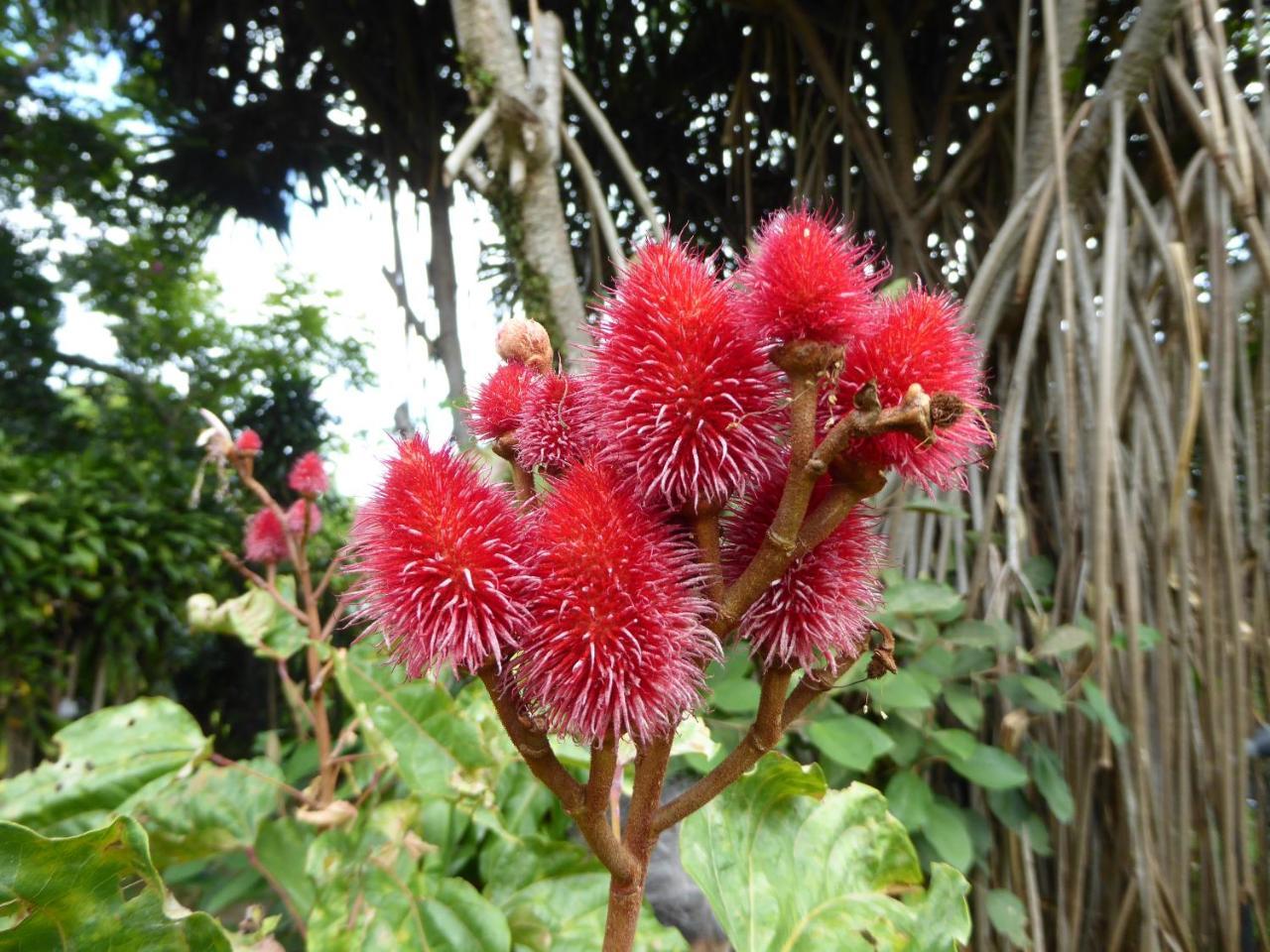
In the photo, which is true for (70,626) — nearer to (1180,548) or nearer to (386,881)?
(386,881)

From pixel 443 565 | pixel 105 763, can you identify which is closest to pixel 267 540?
pixel 105 763

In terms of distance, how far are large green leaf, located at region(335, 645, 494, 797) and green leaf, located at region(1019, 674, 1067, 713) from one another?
71cm

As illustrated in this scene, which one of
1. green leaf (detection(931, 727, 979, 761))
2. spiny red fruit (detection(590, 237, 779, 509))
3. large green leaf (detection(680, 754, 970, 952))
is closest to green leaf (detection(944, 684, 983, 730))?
green leaf (detection(931, 727, 979, 761))

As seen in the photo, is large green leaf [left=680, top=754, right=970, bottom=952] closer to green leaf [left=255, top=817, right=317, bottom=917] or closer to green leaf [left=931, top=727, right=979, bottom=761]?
green leaf [left=931, top=727, right=979, bottom=761]

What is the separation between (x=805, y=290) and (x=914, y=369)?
0.21 feet

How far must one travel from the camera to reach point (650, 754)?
1.19ft

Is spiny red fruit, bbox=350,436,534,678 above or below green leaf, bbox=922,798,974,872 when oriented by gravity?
above

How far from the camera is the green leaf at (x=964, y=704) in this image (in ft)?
3.30

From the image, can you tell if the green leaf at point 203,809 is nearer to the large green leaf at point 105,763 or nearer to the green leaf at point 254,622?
the large green leaf at point 105,763

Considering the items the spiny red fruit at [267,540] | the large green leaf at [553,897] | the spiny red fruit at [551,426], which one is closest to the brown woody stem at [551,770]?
the spiny red fruit at [551,426]

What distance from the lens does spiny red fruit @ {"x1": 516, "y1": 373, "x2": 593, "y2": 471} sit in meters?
0.39

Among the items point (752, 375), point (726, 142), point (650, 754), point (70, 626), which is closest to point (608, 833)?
point (650, 754)

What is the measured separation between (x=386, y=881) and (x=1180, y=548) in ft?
3.71

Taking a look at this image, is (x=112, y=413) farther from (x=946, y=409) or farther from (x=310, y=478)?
(x=946, y=409)
